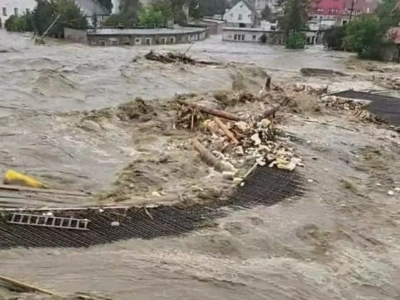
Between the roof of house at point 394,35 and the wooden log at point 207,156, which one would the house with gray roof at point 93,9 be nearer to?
the roof of house at point 394,35

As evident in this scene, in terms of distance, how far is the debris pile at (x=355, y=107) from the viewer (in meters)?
14.0

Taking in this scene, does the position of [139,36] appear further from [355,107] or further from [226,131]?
[226,131]

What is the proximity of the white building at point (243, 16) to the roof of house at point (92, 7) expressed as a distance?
1218cm

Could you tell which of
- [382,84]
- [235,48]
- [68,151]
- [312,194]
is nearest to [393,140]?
[312,194]

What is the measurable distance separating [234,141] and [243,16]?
4623 cm

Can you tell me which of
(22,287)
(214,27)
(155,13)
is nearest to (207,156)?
(22,287)

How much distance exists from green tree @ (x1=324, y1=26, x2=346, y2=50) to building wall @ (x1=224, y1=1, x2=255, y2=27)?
594 inches

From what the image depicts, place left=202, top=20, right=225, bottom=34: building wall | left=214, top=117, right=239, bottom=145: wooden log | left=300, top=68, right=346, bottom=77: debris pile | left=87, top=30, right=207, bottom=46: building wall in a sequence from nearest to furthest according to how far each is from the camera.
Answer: left=214, top=117, right=239, bottom=145: wooden log < left=300, top=68, right=346, bottom=77: debris pile < left=87, top=30, right=207, bottom=46: building wall < left=202, top=20, right=225, bottom=34: building wall

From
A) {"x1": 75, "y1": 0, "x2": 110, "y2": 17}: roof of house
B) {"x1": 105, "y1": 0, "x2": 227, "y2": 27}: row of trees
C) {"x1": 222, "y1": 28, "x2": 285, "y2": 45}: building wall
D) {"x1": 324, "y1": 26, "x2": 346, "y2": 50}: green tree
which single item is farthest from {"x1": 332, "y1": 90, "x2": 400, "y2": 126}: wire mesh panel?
{"x1": 75, "y1": 0, "x2": 110, "y2": 17}: roof of house

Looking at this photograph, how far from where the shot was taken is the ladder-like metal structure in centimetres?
671

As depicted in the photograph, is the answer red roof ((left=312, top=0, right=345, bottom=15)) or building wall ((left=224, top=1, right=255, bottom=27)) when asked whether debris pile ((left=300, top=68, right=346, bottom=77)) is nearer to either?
red roof ((left=312, top=0, right=345, bottom=15))

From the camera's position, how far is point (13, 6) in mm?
46031

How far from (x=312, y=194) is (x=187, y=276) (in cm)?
330

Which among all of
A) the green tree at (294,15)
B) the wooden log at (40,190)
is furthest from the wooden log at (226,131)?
the green tree at (294,15)
